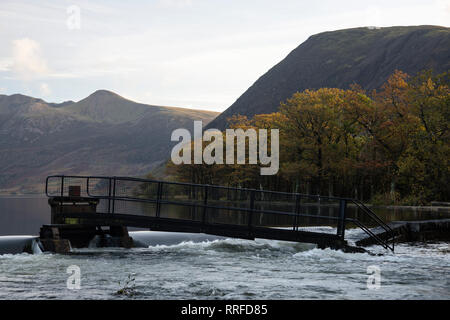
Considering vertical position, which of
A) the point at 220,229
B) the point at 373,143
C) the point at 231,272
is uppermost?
the point at 373,143

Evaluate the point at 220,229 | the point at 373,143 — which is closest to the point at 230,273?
the point at 220,229

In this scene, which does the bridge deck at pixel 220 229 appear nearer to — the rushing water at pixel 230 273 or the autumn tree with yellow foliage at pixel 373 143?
the rushing water at pixel 230 273

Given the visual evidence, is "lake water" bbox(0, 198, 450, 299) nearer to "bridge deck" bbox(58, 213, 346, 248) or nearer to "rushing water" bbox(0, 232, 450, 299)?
"rushing water" bbox(0, 232, 450, 299)

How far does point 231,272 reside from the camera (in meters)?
16.9

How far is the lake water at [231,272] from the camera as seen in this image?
43.8ft

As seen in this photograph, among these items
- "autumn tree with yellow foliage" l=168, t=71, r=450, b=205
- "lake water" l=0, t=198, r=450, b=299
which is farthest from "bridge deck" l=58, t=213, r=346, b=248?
"autumn tree with yellow foliage" l=168, t=71, r=450, b=205

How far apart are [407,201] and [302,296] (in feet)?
159

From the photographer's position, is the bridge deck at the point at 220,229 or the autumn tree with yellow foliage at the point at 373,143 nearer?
the bridge deck at the point at 220,229

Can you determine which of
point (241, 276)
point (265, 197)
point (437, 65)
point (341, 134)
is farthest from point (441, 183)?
point (437, 65)

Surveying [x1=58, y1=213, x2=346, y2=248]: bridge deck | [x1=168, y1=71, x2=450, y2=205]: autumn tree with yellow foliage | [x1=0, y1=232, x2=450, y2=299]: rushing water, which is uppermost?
[x1=168, y1=71, x2=450, y2=205]: autumn tree with yellow foliage

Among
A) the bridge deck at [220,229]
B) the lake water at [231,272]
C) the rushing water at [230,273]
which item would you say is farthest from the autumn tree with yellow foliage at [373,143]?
the bridge deck at [220,229]

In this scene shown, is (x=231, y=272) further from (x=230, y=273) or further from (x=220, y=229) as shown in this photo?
(x=220, y=229)

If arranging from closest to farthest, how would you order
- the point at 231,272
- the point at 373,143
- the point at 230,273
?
the point at 230,273
the point at 231,272
the point at 373,143

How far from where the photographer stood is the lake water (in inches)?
525
